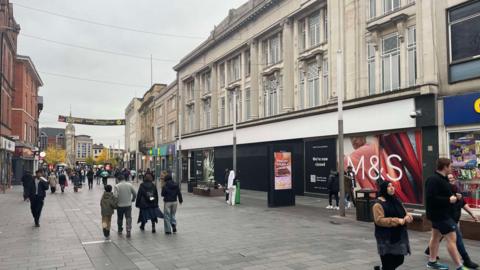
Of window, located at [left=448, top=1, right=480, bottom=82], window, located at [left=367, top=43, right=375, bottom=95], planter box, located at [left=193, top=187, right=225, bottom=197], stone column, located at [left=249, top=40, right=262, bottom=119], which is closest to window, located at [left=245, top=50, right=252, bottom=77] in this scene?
stone column, located at [left=249, top=40, right=262, bottom=119]

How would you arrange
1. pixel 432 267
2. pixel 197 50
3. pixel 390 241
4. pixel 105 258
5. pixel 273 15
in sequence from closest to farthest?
pixel 390 241 → pixel 432 267 → pixel 105 258 → pixel 273 15 → pixel 197 50

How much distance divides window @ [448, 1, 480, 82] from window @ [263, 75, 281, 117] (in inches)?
518

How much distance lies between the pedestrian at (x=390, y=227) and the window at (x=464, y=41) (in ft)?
36.8

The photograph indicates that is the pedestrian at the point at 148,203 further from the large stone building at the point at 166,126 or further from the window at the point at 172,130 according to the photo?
the window at the point at 172,130

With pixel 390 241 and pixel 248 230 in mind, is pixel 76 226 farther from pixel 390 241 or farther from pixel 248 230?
pixel 390 241

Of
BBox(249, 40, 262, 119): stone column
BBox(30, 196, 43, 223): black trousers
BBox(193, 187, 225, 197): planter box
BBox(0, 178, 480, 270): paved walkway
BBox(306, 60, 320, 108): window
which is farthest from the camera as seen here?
BBox(249, 40, 262, 119): stone column

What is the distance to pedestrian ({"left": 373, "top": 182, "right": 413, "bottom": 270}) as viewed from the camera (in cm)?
574

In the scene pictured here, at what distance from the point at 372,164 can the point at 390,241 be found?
45.6 feet

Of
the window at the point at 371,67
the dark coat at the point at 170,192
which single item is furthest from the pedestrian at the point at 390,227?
the window at the point at 371,67

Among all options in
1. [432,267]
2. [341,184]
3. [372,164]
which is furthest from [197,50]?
[432,267]

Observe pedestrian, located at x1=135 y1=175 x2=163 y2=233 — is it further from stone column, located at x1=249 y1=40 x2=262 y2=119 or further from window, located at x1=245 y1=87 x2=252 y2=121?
window, located at x1=245 y1=87 x2=252 y2=121

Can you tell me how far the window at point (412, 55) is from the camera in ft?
57.5

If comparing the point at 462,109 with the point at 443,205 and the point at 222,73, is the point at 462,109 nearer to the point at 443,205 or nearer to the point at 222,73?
the point at 443,205

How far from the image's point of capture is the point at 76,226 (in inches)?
524
